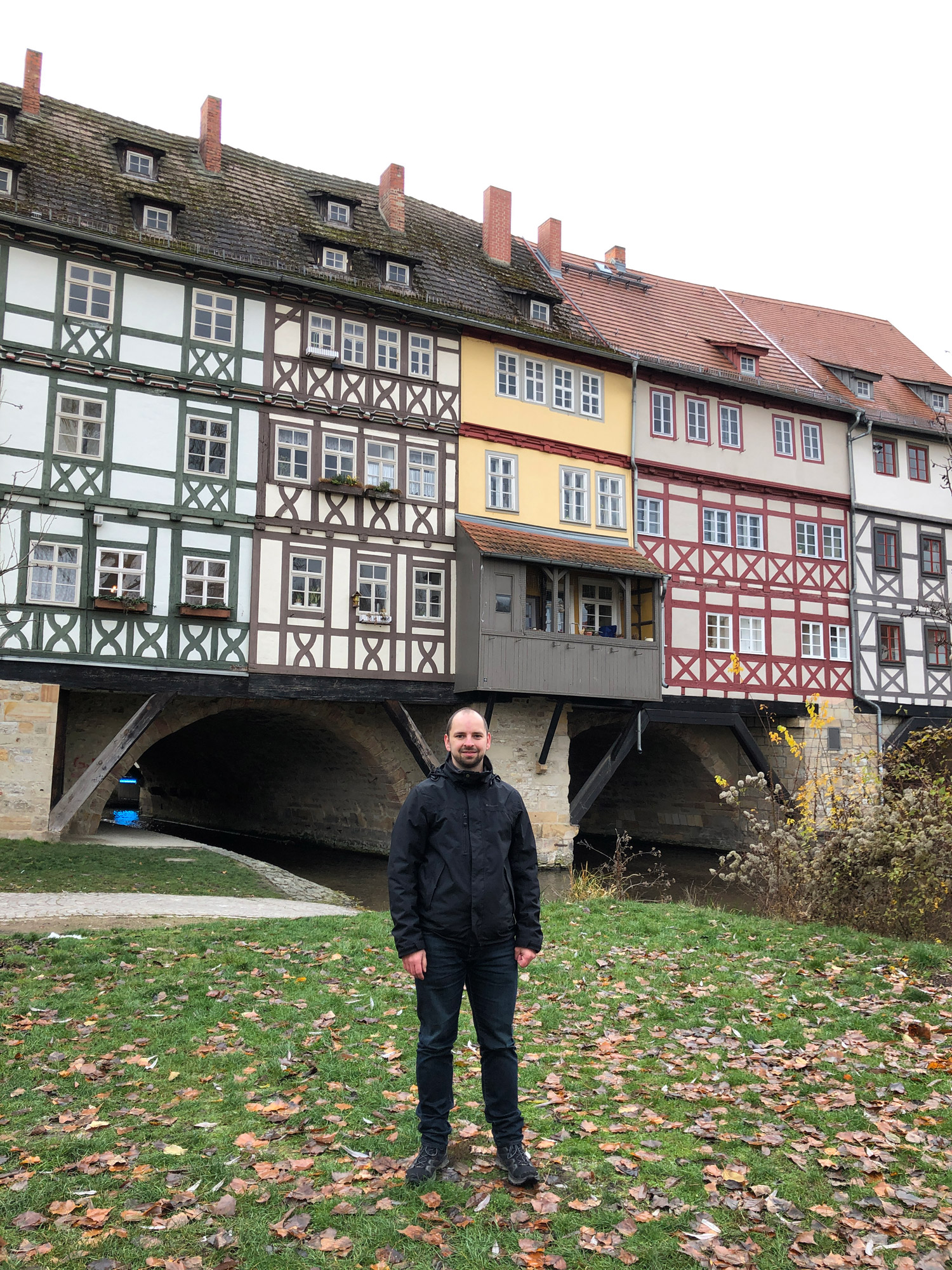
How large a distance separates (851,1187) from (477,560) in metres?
14.9

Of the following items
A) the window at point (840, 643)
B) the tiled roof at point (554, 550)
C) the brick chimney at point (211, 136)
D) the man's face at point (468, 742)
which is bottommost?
the man's face at point (468, 742)

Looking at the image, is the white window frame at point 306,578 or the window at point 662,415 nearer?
the white window frame at point 306,578

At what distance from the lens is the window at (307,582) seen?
1764 centimetres

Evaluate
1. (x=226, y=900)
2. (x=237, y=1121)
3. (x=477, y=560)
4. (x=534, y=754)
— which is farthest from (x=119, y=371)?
(x=237, y=1121)

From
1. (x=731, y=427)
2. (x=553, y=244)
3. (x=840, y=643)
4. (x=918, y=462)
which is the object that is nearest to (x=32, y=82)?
(x=553, y=244)

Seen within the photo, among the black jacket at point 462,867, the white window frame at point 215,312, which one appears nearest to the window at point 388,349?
the white window frame at point 215,312

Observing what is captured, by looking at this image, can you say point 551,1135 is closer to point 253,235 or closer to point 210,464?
point 210,464

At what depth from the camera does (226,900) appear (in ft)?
38.4

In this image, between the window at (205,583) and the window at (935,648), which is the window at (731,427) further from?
the window at (205,583)

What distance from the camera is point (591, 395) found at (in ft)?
71.0

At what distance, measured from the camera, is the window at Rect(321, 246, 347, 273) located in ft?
61.7

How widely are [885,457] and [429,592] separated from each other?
45.2 ft

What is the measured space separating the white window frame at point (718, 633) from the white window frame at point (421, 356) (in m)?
8.22

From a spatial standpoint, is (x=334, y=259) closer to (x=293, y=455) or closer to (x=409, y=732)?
(x=293, y=455)
